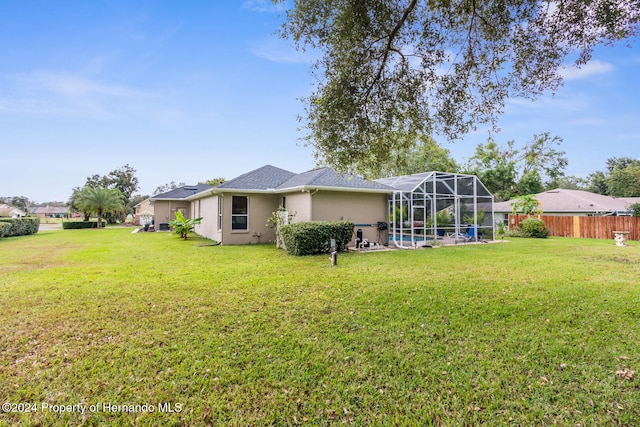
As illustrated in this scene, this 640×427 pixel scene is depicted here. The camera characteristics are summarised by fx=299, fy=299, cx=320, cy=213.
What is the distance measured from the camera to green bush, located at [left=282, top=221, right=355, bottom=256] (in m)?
10.8

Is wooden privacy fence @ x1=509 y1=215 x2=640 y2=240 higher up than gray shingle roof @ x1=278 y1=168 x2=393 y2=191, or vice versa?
gray shingle roof @ x1=278 y1=168 x2=393 y2=191

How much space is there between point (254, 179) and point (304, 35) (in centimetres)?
956

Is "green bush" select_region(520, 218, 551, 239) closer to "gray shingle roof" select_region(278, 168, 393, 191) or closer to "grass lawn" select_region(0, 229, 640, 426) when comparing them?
"gray shingle roof" select_region(278, 168, 393, 191)

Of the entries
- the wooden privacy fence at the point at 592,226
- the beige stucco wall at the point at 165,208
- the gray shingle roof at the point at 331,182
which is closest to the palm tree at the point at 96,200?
the beige stucco wall at the point at 165,208

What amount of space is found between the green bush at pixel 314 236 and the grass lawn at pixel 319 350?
11.8ft

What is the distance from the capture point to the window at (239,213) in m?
14.3

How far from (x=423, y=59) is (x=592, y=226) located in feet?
63.3

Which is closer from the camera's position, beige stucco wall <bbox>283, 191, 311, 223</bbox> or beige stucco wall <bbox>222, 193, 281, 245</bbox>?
beige stucco wall <bbox>283, 191, 311, 223</bbox>

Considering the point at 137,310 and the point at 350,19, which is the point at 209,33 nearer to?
the point at 350,19

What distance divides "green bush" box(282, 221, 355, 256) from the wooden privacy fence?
1645 cm

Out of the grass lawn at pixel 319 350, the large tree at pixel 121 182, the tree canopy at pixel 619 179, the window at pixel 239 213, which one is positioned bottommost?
the grass lawn at pixel 319 350

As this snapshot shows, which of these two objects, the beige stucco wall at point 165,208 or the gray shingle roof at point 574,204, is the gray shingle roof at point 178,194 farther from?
the gray shingle roof at point 574,204

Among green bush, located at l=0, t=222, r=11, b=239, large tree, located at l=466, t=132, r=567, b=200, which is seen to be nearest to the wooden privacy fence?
large tree, located at l=466, t=132, r=567, b=200

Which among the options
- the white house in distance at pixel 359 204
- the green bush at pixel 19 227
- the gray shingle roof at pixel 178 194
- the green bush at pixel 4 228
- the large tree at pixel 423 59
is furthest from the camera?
the gray shingle roof at pixel 178 194
